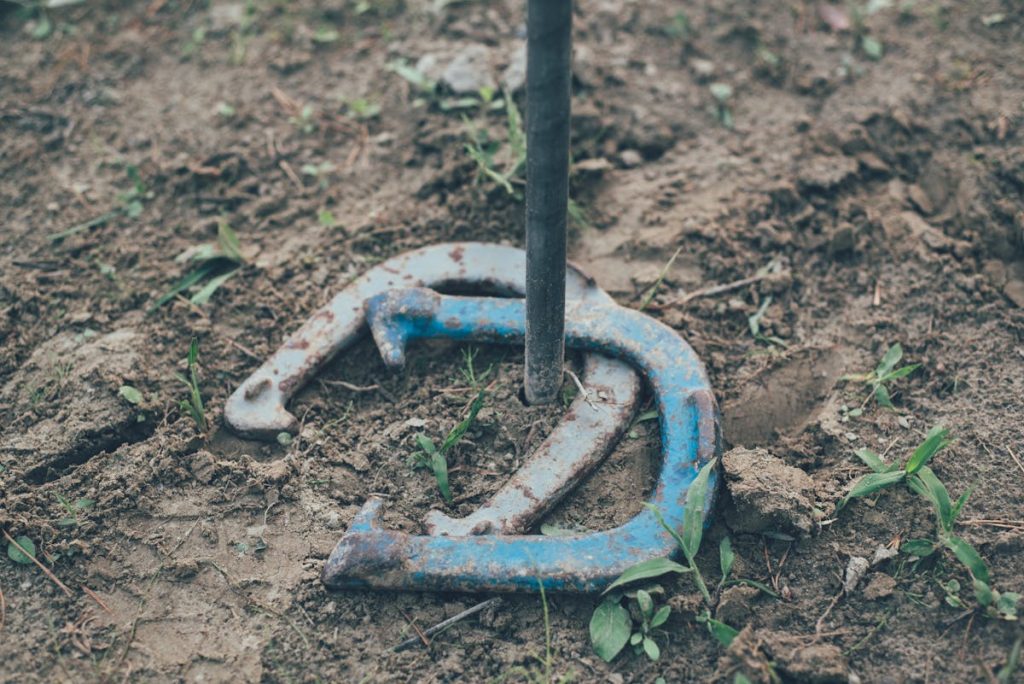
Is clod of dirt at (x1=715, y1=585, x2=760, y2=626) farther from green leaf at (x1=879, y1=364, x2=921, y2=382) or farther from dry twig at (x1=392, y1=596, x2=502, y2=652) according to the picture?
green leaf at (x1=879, y1=364, x2=921, y2=382)

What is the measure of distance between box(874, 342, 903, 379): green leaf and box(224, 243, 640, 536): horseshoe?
0.65 meters

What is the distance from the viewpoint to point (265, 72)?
336 cm

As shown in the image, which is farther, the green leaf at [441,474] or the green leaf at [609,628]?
the green leaf at [441,474]

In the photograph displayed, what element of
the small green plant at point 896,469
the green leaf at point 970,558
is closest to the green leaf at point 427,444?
the small green plant at point 896,469

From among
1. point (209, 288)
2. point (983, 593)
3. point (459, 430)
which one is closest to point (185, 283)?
point (209, 288)

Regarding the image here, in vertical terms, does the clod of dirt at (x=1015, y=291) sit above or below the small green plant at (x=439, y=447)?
above

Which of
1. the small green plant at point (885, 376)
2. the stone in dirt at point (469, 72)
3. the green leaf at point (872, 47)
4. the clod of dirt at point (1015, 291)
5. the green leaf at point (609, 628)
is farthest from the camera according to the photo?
the green leaf at point (872, 47)

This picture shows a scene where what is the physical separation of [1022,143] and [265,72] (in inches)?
104

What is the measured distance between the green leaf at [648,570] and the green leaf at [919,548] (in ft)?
1.72

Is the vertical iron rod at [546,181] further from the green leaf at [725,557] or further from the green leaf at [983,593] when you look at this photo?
the green leaf at [983,593]

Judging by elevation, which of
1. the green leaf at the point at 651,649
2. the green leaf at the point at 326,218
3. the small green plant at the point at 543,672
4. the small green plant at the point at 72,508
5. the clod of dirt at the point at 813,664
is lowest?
the small green plant at the point at 543,672

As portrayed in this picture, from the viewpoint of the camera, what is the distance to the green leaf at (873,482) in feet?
6.85

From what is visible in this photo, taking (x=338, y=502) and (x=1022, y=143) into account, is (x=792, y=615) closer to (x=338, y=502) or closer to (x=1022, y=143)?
(x=338, y=502)

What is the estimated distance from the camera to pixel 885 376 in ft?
7.61
